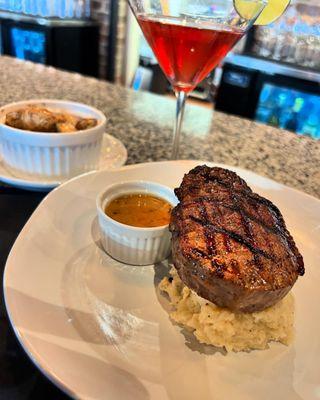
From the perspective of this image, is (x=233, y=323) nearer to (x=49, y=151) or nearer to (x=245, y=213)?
(x=245, y=213)

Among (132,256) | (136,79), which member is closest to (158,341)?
(132,256)

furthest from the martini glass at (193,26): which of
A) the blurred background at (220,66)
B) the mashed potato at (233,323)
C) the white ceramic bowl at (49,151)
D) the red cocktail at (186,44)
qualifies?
the blurred background at (220,66)

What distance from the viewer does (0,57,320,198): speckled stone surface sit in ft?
5.92

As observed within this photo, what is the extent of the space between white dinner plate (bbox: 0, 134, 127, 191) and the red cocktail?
0.38m

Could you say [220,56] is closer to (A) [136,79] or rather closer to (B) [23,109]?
(B) [23,109]

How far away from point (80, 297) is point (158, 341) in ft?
0.71

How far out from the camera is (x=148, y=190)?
1.23 metres

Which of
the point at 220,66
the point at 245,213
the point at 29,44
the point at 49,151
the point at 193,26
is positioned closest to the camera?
the point at 245,213

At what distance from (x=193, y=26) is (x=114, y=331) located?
95 centimetres

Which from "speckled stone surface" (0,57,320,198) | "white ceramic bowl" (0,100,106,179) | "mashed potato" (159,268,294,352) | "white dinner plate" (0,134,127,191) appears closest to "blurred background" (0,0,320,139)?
"speckled stone surface" (0,57,320,198)

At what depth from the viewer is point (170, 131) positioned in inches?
83.1

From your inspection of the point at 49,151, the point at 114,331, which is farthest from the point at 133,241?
the point at 49,151

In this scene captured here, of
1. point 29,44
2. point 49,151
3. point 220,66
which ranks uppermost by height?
point 49,151

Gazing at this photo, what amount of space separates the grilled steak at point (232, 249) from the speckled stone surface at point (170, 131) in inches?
28.7
